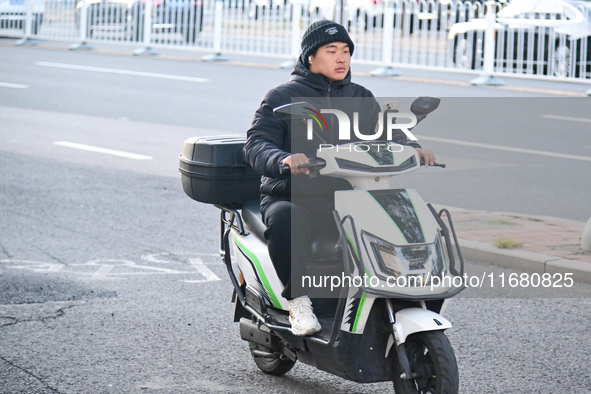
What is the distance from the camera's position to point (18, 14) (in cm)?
2611

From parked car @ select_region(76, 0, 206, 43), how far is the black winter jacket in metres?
19.2

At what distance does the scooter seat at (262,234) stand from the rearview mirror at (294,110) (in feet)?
1.92

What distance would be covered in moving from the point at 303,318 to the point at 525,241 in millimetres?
3488

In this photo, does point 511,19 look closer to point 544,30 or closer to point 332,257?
point 544,30

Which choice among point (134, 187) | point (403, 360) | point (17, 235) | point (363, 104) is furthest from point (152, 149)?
point (403, 360)

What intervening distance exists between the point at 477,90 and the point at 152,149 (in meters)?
7.53

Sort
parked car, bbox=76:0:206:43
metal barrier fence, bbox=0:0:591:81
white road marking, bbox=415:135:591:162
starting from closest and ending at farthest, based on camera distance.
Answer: white road marking, bbox=415:135:591:162 < metal barrier fence, bbox=0:0:591:81 < parked car, bbox=76:0:206:43

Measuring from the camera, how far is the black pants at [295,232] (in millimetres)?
3887

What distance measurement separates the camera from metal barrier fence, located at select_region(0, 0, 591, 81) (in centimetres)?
1745

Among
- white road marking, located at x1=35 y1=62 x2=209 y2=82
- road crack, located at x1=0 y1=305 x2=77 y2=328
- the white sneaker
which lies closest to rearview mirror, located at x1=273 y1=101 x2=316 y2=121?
the white sneaker

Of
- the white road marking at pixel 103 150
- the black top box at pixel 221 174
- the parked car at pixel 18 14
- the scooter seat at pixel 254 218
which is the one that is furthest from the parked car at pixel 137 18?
the scooter seat at pixel 254 218

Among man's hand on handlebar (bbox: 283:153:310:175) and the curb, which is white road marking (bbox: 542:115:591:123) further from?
man's hand on handlebar (bbox: 283:153:310:175)

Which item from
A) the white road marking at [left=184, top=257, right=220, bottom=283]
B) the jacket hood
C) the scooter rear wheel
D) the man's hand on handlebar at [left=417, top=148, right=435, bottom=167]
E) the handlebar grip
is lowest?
the scooter rear wheel

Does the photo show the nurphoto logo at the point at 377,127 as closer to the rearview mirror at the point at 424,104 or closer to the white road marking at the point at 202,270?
the rearview mirror at the point at 424,104
